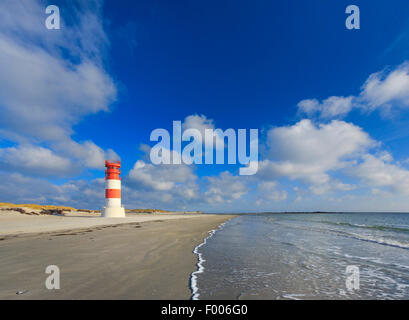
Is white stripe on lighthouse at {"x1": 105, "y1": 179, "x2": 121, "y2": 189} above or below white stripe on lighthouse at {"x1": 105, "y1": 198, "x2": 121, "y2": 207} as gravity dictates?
above

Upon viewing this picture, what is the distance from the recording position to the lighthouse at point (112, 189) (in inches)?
1437

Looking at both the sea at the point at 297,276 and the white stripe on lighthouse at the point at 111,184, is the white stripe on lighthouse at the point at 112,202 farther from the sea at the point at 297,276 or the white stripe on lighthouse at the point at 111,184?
the sea at the point at 297,276

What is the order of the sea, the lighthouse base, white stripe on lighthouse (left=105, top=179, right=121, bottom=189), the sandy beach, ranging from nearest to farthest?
the sandy beach, the sea, white stripe on lighthouse (left=105, top=179, right=121, bottom=189), the lighthouse base

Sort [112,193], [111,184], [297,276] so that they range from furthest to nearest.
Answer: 1. [112,193]
2. [111,184]
3. [297,276]

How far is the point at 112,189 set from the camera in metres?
36.6

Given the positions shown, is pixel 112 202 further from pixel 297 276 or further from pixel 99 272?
pixel 297 276

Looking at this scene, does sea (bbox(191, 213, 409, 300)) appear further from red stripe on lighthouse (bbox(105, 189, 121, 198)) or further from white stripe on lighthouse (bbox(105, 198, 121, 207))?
white stripe on lighthouse (bbox(105, 198, 121, 207))

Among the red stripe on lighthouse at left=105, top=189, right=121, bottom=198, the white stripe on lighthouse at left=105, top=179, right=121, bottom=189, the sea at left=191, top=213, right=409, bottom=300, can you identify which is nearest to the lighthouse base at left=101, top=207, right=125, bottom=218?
the red stripe on lighthouse at left=105, top=189, right=121, bottom=198

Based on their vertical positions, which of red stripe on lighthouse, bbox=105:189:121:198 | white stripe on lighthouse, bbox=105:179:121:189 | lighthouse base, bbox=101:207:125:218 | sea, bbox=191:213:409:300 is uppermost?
white stripe on lighthouse, bbox=105:179:121:189

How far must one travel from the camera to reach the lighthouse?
1437 inches

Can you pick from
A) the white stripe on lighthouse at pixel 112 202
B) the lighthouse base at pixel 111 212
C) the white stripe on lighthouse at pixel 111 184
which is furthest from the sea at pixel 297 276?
the lighthouse base at pixel 111 212

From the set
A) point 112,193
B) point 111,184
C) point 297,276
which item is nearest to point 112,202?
point 112,193

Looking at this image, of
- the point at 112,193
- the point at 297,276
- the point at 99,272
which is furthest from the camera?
the point at 112,193
